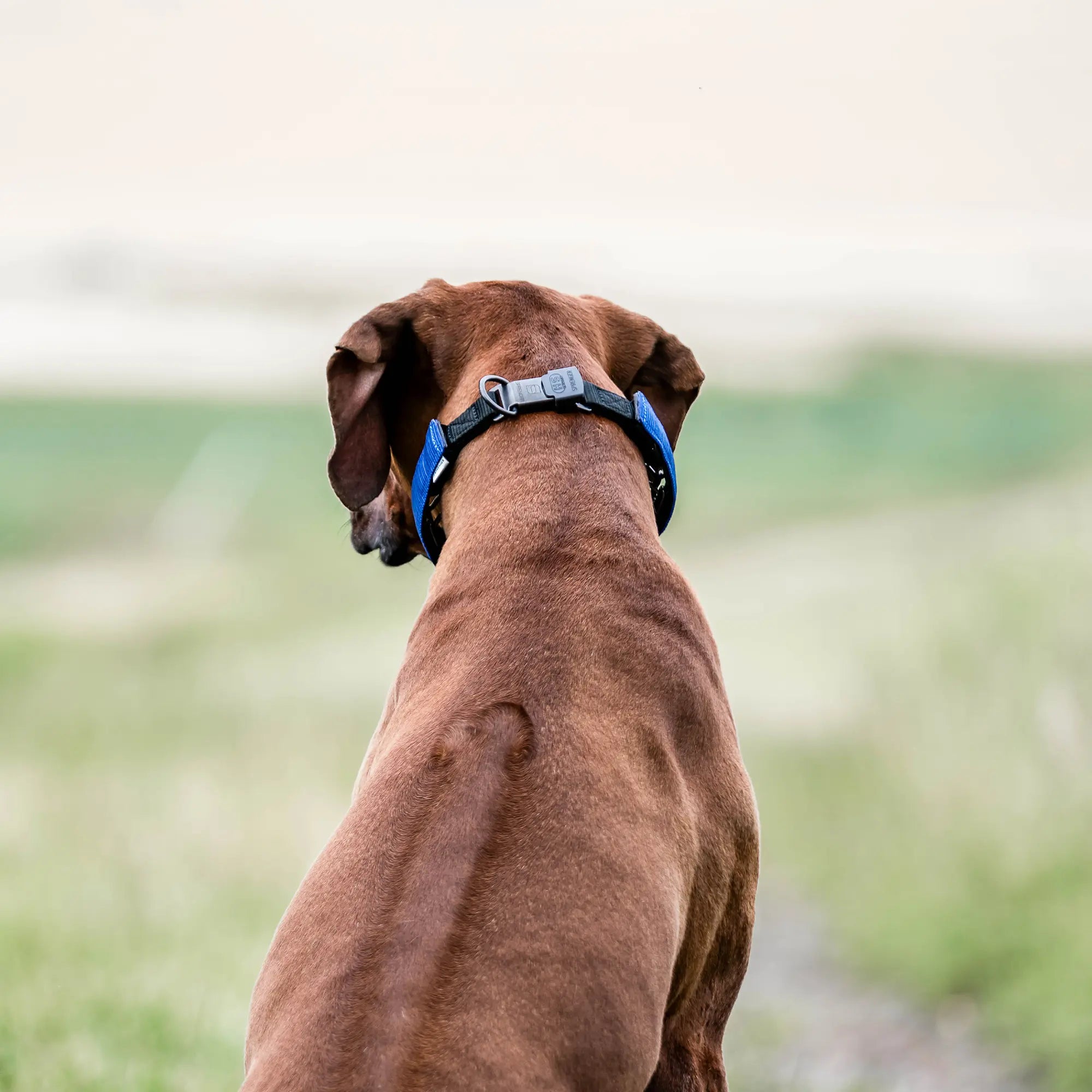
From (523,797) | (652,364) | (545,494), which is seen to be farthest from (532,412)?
(523,797)

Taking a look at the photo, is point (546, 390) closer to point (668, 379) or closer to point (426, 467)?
point (426, 467)

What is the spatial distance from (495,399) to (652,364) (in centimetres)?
62

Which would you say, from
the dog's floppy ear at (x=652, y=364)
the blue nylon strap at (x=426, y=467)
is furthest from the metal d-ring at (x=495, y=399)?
the dog's floppy ear at (x=652, y=364)

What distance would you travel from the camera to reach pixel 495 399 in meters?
3.03

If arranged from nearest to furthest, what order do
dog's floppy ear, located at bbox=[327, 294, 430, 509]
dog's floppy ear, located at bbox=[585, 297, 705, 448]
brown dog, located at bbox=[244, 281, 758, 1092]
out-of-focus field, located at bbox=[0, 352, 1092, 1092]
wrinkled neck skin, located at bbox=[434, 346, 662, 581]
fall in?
brown dog, located at bbox=[244, 281, 758, 1092] → wrinkled neck skin, located at bbox=[434, 346, 662, 581] → dog's floppy ear, located at bbox=[327, 294, 430, 509] → dog's floppy ear, located at bbox=[585, 297, 705, 448] → out-of-focus field, located at bbox=[0, 352, 1092, 1092]

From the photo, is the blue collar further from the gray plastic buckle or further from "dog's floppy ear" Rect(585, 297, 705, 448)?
"dog's floppy ear" Rect(585, 297, 705, 448)

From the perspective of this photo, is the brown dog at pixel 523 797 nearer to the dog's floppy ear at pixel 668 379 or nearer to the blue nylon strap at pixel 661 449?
the blue nylon strap at pixel 661 449

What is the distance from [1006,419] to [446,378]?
38.1 feet

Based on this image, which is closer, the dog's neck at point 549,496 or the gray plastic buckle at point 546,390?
the dog's neck at point 549,496

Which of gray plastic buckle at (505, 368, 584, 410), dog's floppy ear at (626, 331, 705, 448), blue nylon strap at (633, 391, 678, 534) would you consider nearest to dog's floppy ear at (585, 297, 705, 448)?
dog's floppy ear at (626, 331, 705, 448)

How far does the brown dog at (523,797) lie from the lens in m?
2.05

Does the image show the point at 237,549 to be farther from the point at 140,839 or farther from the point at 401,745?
the point at 401,745

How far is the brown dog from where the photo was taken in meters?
2.05

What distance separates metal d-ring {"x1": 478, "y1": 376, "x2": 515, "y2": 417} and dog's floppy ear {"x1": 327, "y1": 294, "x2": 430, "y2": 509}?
308 millimetres
